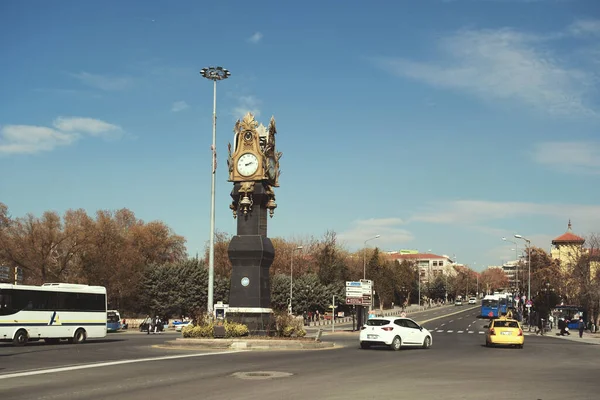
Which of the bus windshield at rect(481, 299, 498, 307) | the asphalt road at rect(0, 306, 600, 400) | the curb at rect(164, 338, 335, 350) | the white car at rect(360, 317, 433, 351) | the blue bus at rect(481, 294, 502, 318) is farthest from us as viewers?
the bus windshield at rect(481, 299, 498, 307)

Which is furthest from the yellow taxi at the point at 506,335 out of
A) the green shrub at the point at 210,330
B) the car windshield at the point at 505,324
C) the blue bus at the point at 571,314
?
the blue bus at the point at 571,314

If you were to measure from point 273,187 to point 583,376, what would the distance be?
1810 centimetres

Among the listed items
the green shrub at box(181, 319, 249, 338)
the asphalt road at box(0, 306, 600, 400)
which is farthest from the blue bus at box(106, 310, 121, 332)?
the asphalt road at box(0, 306, 600, 400)

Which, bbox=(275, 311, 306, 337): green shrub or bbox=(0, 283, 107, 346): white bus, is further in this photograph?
bbox=(275, 311, 306, 337): green shrub

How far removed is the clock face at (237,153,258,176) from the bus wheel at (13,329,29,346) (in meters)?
12.9

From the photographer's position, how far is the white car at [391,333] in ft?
96.1

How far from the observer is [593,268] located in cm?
7906

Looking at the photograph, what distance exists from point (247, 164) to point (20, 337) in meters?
13.7

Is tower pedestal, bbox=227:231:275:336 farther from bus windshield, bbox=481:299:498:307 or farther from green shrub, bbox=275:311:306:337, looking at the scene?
bus windshield, bbox=481:299:498:307

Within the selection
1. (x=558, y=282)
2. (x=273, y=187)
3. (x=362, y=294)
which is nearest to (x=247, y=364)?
(x=273, y=187)

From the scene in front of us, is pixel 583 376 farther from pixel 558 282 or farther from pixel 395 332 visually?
pixel 558 282

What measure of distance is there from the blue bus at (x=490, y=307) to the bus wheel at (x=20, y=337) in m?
62.7

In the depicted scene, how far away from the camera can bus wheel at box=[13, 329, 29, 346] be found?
102 ft

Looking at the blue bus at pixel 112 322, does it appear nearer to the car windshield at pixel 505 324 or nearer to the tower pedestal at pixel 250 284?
the tower pedestal at pixel 250 284
